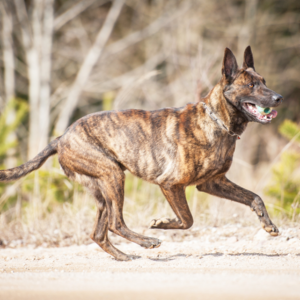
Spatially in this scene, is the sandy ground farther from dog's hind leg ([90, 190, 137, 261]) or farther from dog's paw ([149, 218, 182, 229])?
dog's paw ([149, 218, 182, 229])

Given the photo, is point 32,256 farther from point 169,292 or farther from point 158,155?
point 169,292

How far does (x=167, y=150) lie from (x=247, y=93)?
0.90 meters

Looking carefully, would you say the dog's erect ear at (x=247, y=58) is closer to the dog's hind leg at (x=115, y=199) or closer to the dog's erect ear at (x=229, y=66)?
the dog's erect ear at (x=229, y=66)

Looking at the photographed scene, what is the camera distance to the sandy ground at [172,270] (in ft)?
8.50

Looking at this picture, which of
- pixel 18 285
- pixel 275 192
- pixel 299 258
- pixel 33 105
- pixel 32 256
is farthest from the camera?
pixel 33 105

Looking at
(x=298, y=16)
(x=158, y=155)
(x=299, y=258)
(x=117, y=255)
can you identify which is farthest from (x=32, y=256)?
(x=298, y=16)

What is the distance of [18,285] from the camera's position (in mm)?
2877

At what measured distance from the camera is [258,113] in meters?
3.62

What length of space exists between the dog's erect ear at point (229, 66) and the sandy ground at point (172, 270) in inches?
64.7

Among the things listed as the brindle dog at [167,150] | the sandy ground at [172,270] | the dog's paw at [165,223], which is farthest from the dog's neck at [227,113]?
the sandy ground at [172,270]

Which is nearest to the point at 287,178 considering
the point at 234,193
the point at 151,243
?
the point at 234,193

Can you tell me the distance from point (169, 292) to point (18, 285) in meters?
1.08

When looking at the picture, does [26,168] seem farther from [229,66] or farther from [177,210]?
[229,66]

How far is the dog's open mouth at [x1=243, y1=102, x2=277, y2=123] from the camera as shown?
3580mm
